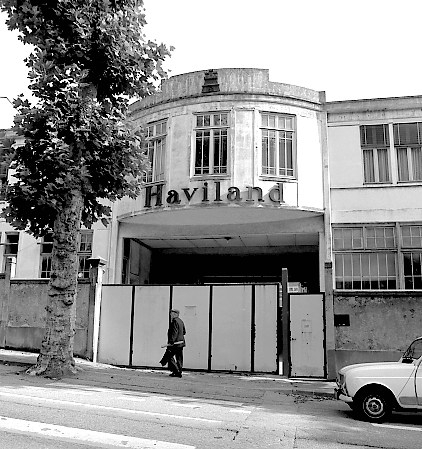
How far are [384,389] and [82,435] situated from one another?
4804 mm

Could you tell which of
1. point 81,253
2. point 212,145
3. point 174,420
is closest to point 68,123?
point 212,145

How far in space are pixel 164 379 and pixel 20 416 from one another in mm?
5453

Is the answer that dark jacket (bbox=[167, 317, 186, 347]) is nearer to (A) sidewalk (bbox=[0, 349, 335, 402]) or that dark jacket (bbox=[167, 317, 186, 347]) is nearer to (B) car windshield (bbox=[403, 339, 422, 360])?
(A) sidewalk (bbox=[0, 349, 335, 402])

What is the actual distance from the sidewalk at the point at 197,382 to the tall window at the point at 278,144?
6416 millimetres

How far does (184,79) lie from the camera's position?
57.0 ft

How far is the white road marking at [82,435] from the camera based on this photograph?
611cm

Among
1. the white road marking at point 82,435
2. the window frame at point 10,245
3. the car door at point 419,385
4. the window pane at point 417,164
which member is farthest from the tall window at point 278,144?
the white road marking at point 82,435

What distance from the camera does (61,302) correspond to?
1166cm

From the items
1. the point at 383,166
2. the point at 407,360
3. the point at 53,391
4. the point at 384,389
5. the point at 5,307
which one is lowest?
the point at 53,391

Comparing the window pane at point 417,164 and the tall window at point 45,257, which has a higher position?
the window pane at point 417,164

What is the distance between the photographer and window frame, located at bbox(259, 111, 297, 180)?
654 inches

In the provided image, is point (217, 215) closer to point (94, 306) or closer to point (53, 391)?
point (94, 306)

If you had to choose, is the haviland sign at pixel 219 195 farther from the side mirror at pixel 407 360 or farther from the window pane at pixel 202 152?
the side mirror at pixel 407 360

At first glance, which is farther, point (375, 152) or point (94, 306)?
point (375, 152)
